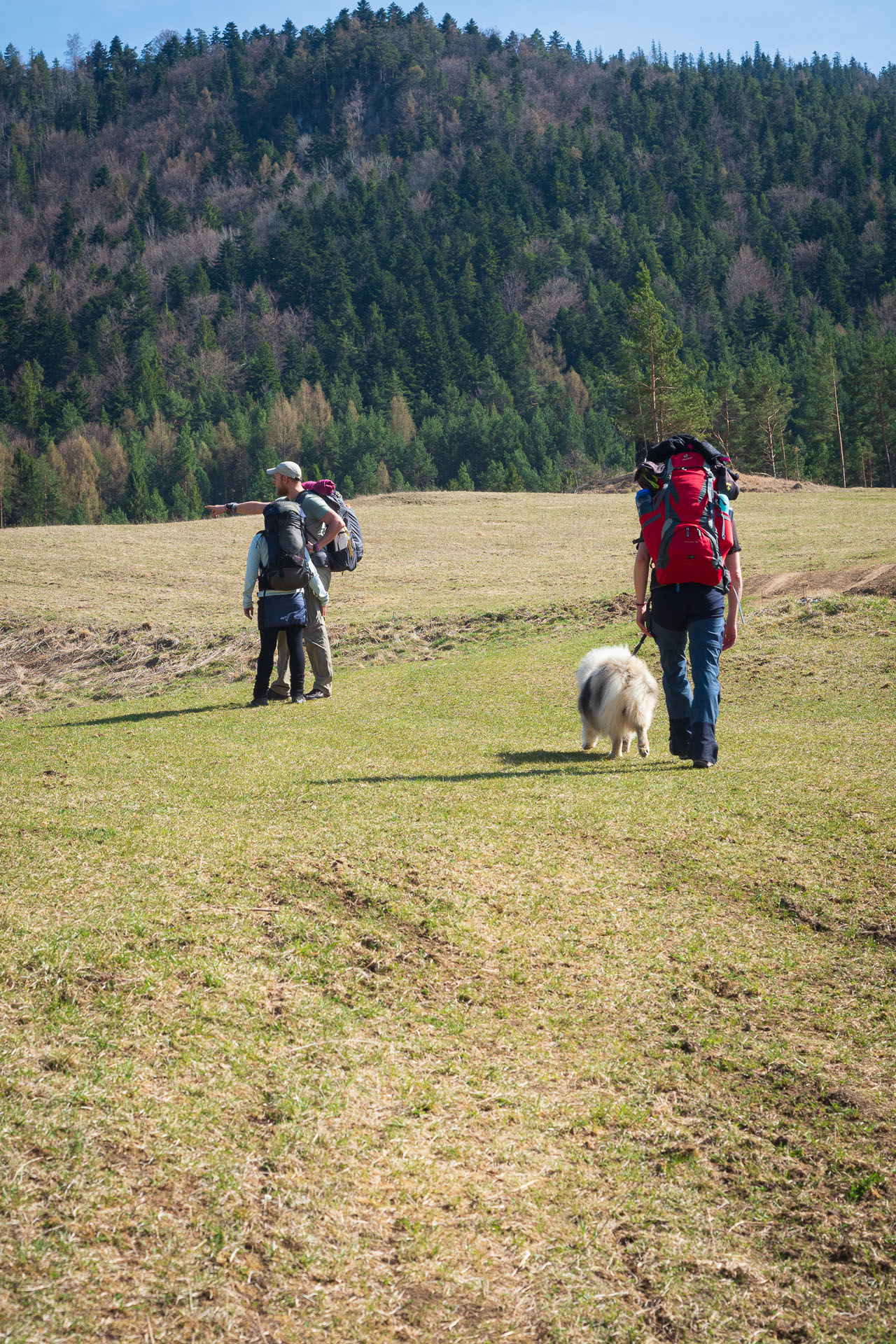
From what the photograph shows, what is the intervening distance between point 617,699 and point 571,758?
29.7 inches

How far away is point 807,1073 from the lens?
163 inches

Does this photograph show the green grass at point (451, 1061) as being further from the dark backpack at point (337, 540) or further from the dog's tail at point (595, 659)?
the dark backpack at point (337, 540)

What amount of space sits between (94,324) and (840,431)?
13733 cm

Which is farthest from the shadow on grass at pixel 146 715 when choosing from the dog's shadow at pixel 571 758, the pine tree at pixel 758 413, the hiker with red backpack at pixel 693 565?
the pine tree at pixel 758 413

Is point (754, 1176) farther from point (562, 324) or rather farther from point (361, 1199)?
point (562, 324)

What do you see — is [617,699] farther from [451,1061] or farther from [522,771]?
[451,1061]

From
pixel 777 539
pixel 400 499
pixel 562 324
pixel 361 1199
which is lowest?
pixel 361 1199

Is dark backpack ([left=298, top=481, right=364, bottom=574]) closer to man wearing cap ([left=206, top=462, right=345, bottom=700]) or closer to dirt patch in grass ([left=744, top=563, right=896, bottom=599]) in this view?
man wearing cap ([left=206, top=462, right=345, bottom=700])

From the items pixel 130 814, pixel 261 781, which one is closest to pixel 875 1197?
pixel 130 814

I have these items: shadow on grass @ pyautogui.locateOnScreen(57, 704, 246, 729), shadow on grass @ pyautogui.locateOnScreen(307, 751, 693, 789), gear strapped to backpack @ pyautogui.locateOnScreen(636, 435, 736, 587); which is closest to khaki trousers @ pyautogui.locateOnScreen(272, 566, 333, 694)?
shadow on grass @ pyautogui.locateOnScreen(57, 704, 246, 729)

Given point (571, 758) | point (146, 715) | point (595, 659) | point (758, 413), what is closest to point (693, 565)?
point (595, 659)

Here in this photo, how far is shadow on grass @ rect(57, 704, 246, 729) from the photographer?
1259 cm

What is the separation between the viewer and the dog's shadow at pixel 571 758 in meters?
9.24

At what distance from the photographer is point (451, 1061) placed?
13.8ft
